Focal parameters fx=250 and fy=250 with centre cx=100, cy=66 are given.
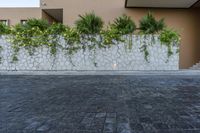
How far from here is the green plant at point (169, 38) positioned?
9.97 meters

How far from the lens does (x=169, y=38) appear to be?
1001cm

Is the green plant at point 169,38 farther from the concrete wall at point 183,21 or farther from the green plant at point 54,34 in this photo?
the green plant at point 54,34

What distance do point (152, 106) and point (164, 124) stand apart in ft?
3.16

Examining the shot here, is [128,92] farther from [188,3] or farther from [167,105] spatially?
[188,3]

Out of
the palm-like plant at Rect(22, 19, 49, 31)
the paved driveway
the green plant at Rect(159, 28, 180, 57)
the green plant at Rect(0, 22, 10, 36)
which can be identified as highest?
the palm-like plant at Rect(22, 19, 49, 31)

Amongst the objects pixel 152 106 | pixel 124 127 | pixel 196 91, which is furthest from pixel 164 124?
pixel 196 91

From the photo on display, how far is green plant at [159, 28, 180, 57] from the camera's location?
997 centimetres

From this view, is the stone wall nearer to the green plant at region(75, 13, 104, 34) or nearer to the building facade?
the green plant at region(75, 13, 104, 34)

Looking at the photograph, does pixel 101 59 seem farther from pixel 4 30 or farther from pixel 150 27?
pixel 4 30

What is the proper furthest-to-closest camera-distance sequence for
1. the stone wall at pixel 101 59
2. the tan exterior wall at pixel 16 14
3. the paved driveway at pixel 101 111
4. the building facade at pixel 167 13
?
the tan exterior wall at pixel 16 14, the building facade at pixel 167 13, the stone wall at pixel 101 59, the paved driveway at pixel 101 111

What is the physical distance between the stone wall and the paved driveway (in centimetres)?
475

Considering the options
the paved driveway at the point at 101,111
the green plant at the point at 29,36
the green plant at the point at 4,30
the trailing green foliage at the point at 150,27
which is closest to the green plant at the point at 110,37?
the trailing green foliage at the point at 150,27

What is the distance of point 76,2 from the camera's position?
43.7 ft

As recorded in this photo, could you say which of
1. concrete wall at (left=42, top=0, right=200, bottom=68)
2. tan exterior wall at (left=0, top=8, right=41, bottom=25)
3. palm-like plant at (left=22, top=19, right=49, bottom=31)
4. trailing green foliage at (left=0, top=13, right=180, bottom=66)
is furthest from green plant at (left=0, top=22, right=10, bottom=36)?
concrete wall at (left=42, top=0, right=200, bottom=68)
